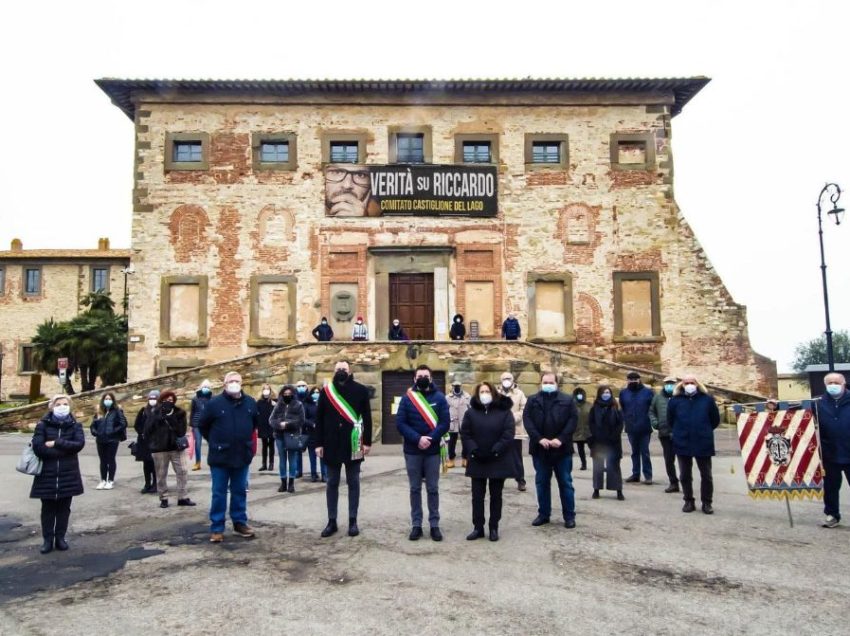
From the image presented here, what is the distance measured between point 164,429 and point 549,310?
645 inches

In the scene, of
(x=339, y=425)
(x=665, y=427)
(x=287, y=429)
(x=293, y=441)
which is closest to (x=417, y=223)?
(x=287, y=429)

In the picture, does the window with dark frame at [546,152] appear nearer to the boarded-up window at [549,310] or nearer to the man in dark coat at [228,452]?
the boarded-up window at [549,310]

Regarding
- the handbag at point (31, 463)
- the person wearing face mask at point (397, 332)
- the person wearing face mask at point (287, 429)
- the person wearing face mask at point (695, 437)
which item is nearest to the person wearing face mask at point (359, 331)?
the person wearing face mask at point (397, 332)

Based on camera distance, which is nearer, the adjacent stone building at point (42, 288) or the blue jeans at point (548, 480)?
the blue jeans at point (548, 480)

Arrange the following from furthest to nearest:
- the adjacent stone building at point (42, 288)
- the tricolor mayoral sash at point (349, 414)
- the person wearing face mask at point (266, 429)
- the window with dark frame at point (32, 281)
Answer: the window with dark frame at point (32, 281) < the adjacent stone building at point (42, 288) < the person wearing face mask at point (266, 429) < the tricolor mayoral sash at point (349, 414)

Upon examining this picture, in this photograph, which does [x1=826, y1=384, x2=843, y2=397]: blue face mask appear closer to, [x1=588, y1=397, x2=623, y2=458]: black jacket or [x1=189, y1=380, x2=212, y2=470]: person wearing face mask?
[x1=588, y1=397, x2=623, y2=458]: black jacket

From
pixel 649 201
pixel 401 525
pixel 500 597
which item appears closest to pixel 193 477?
pixel 401 525

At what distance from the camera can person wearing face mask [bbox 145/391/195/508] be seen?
9.52 m

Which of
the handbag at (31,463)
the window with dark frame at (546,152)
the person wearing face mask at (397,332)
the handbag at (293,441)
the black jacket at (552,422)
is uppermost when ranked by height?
the window with dark frame at (546,152)

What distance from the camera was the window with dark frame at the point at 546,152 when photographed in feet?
80.8

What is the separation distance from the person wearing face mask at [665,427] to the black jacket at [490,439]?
12.5 ft

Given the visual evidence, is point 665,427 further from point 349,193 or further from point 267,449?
point 349,193

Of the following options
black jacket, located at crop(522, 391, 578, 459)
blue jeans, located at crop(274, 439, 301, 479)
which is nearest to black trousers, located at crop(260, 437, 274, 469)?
blue jeans, located at crop(274, 439, 301, 479)

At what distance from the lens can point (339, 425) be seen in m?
7.60
